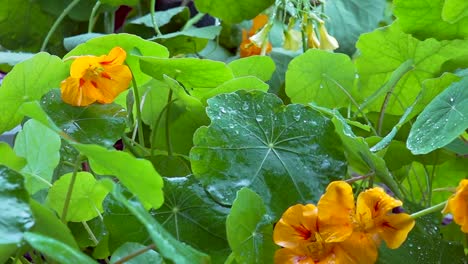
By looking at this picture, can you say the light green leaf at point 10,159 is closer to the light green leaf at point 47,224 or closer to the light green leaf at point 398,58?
the light green leaf at point 47,224

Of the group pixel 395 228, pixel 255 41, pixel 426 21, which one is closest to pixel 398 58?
pixel 426 21

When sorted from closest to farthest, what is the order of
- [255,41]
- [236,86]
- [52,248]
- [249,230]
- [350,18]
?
[52,248] < [249,230] < [236,86] < [255,41] < [350,18]

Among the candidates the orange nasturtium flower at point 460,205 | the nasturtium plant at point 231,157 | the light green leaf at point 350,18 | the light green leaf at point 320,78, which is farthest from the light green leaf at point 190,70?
the light green leaf at point 350,18

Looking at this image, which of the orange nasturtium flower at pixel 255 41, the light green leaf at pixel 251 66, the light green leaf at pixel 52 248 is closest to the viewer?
the light green leaf at pixel 52 248

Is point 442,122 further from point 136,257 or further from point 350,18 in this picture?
point 350,18

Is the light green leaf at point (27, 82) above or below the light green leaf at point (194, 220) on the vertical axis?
above

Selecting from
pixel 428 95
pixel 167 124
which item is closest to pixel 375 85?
pixel 428 95

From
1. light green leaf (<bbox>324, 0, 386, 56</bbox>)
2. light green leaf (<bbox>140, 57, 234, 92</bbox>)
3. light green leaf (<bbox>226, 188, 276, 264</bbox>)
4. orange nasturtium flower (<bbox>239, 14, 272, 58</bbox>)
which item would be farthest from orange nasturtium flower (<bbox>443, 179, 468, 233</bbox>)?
light green leaf (<bbox>324, 0, 386, 56</bbox>)

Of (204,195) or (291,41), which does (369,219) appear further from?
(291,41)
